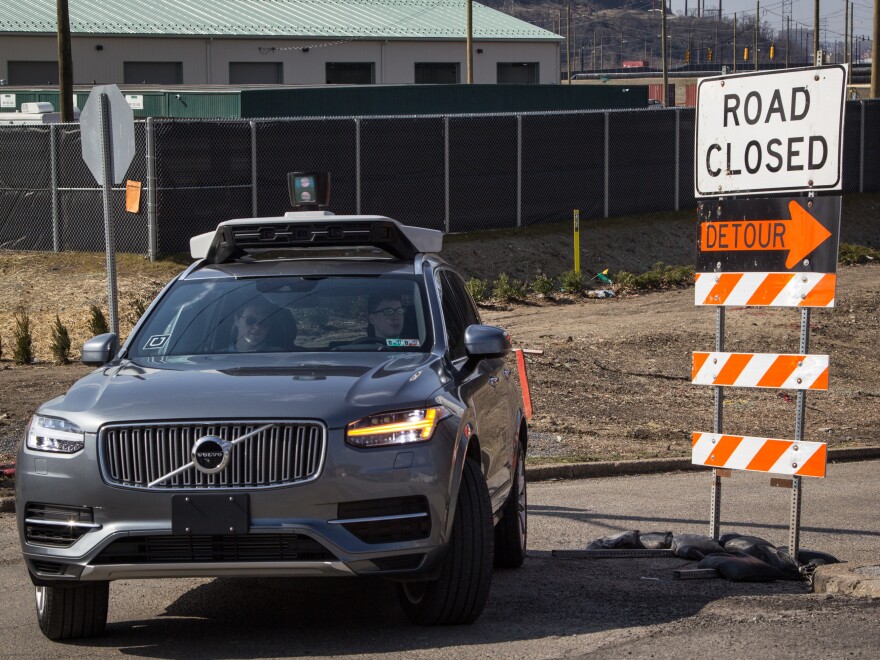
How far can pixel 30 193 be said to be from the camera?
26234mm

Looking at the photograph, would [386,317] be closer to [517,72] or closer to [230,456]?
[230,456]

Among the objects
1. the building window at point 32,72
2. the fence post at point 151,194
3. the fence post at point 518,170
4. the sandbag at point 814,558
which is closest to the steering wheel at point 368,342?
the sandbag at point 814,558

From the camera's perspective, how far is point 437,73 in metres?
66.0

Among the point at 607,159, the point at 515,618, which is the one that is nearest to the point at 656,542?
the point at 515,618

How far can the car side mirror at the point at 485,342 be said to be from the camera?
689 cm

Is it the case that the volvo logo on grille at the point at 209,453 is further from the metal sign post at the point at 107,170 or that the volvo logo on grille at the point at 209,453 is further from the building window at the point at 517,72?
the building window at the point at 517,72

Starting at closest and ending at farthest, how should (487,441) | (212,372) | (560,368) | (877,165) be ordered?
(212,372), (487,441), (560,368), (877,165)

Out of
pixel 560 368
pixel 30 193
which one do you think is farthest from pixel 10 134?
pixel 560 368

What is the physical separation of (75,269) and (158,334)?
736 inches

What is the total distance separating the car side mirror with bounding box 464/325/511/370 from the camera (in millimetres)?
6887

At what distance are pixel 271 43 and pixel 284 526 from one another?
185ft

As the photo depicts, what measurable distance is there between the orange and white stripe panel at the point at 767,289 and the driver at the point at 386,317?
2.16m

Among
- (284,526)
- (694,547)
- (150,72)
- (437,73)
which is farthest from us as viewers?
(437,73)

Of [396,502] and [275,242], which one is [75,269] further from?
[396,502]
